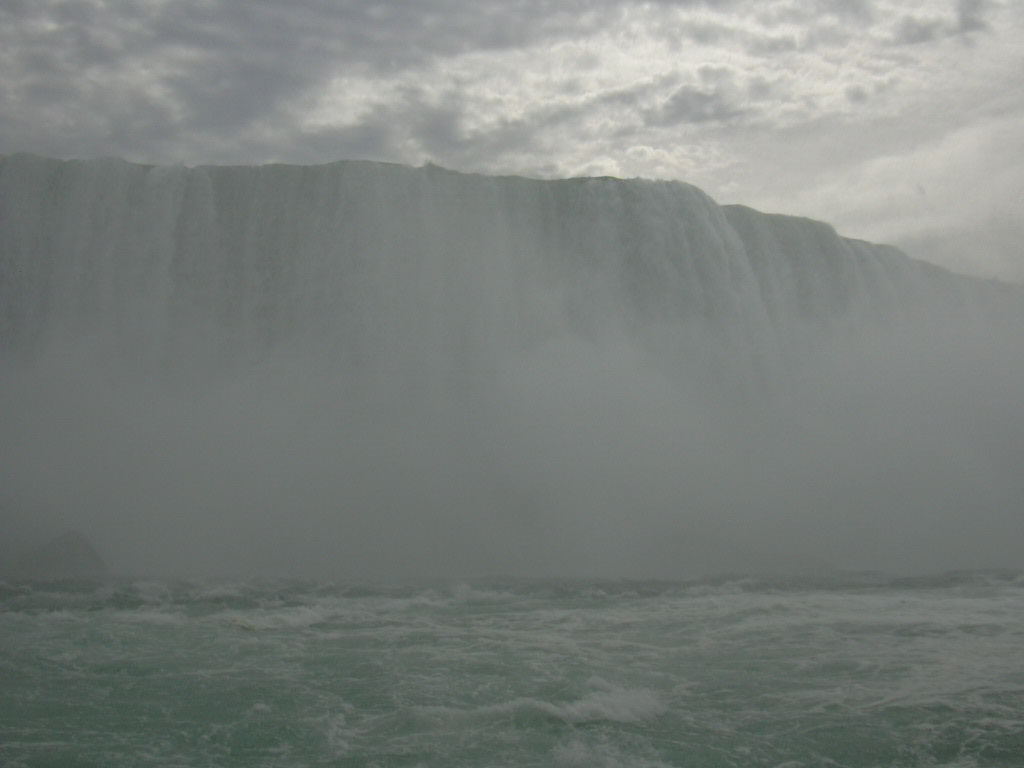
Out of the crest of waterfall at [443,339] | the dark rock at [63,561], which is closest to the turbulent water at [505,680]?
the dark rock at [63,561]

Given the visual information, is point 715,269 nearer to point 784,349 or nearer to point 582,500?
→ point 784,349

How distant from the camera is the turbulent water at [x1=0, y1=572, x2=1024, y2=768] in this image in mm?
6305

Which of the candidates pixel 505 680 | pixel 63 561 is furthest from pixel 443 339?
pixel 505 680

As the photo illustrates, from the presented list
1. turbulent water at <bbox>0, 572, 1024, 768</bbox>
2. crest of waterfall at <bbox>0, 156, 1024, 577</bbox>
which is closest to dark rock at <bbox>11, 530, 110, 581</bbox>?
crest of waterfall at <bbox>0, 156, 1024, 577</bbox>

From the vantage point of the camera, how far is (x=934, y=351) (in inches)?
877

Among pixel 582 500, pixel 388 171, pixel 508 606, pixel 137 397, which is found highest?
pixel 388 171

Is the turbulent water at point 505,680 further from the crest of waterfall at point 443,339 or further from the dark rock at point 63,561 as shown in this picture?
the crest of waterfall at point 443,339

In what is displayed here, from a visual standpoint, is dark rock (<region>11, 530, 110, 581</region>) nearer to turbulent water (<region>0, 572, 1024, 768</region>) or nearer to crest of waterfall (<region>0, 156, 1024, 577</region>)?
crest of waterfall (<region>0, 156, 1024, 577</region>)

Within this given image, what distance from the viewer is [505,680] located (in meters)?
7.90

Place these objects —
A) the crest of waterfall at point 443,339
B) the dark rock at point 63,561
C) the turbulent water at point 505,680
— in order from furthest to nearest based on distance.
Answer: the crest of waterfall at point 443,339
the dark rock at point 63,561
the turbulent water at point 505,680

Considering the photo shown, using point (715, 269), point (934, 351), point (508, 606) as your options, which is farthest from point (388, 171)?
point (934, 351)

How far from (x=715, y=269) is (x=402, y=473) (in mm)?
7336

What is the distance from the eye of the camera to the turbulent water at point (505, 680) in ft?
20.7

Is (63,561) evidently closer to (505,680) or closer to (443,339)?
(443,339)
